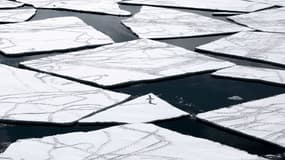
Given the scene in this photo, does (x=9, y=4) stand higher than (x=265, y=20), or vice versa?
(x=265, y=20)

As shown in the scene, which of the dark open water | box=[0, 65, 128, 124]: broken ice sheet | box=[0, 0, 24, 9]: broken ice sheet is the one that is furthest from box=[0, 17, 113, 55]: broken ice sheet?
box=[0, 0, 24, 9]: broken ice sheet

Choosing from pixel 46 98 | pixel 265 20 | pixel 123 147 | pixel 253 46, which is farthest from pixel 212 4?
pixel 123 147

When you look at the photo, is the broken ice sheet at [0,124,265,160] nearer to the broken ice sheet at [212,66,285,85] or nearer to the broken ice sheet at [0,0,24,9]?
the broken ice sheet at [212,66,285,85]

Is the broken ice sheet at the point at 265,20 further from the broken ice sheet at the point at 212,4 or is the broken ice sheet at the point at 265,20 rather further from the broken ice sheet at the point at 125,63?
the broken ice sheet at the point at 125,63

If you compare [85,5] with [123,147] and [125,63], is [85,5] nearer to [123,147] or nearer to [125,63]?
[125,63]

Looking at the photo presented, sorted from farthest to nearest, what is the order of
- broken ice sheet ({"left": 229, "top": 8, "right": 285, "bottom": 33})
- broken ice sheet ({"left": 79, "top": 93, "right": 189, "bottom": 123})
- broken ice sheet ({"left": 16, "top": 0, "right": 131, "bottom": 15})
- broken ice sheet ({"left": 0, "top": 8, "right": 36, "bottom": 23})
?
1. broken ice sheet ({"left": 16, "top": 0, "right": 131, "bottom": 15})
2. broken ice sheet ({"left": 0, "top": 8, "right": 36, "bottom": 23})
3. broken ice sheet ({"left": 229, "top": 8, "right": 285, "bottom": 33})
4. broken ice sheet ({"left": 79, "top": 93, "right": 189, "bottom": 123})

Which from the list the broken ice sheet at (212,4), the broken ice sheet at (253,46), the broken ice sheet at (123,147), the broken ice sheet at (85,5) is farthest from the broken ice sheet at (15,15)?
the broken ice sheet at (123,147)
